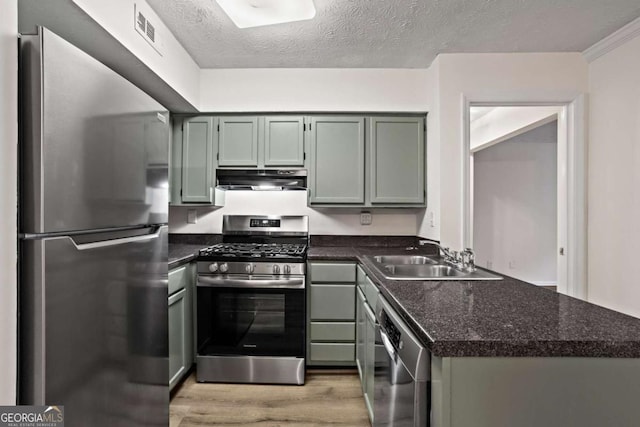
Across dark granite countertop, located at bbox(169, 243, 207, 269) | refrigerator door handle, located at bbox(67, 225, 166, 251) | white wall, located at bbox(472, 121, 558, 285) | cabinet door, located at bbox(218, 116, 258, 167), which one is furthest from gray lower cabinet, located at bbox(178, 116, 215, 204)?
white wall, located at bbox(472, 121, 558, 285)

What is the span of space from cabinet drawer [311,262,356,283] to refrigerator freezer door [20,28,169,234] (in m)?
1.50

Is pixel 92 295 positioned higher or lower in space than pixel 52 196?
lower

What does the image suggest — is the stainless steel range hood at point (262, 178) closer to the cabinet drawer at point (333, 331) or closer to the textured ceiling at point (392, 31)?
the textured ceiling at point (392, 31)

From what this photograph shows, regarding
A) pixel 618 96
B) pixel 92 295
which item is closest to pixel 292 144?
pixel 92 295

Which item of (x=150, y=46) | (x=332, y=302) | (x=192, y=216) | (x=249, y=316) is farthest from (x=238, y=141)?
(x=332, y=302)

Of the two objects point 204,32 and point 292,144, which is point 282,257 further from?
point 204,32

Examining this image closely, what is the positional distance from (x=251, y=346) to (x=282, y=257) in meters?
Answer: 0.69

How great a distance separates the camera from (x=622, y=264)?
229 centimetres

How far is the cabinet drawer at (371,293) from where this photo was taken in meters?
1.79

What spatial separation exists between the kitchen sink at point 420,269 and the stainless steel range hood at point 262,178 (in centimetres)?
95

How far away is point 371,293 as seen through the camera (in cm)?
194

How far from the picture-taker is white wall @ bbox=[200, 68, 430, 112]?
289 centimetres

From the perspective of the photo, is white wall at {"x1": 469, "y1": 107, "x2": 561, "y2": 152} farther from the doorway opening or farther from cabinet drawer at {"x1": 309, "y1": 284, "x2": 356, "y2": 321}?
cabinet drawer at {"x1": 309, "y1": 284, "x2": 356, "y2": 321}

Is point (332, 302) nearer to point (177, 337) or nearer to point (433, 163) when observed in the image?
point (177, 337)
